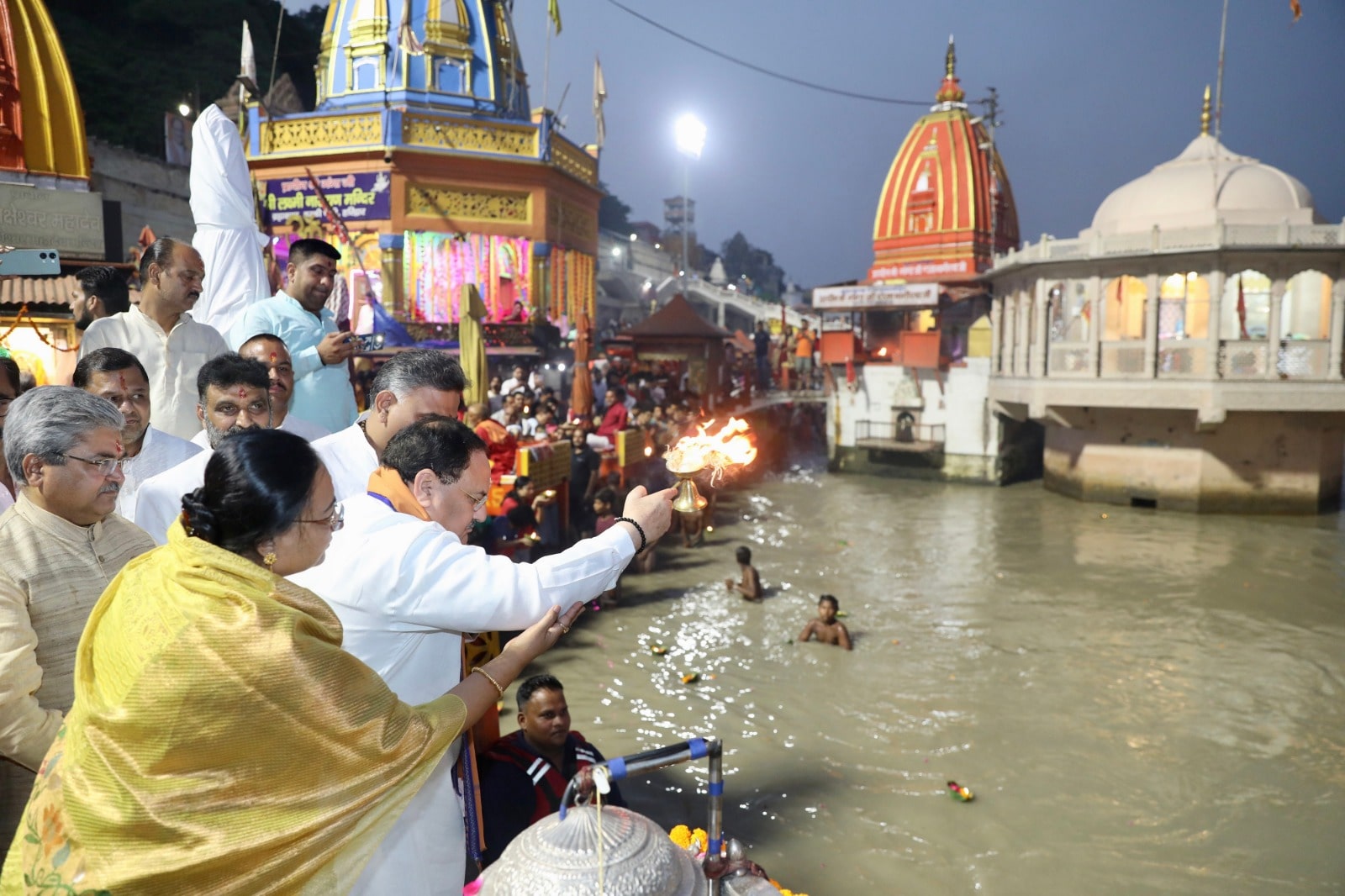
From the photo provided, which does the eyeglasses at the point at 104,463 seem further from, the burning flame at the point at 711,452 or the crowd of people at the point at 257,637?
the burning flame at the point at 711,452

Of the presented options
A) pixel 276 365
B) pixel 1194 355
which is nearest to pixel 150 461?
pixel 276 365

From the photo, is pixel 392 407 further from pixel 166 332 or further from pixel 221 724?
pixel 166 332

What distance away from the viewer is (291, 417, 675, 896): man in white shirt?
7.38ft

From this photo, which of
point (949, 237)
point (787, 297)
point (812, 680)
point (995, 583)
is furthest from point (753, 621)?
point (787, 297)

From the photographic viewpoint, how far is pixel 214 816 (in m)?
1.88

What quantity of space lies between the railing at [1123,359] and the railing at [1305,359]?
88.9 inches

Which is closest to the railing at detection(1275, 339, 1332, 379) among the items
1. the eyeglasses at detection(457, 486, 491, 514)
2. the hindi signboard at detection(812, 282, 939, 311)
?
the hindi signboard at detection(812, 282, 939, 311)

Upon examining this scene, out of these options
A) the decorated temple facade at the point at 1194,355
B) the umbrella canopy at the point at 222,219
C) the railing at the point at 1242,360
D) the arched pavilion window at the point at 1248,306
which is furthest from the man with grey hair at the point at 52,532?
the arched pavilion window at the point at 1248,306

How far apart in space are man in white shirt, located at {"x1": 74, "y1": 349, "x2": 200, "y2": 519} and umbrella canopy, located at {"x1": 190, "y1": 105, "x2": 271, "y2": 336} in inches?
73.7

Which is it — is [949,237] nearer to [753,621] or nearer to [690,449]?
[753,621]

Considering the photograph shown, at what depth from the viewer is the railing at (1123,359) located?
55.8 ft

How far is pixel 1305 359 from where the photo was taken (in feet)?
52.9

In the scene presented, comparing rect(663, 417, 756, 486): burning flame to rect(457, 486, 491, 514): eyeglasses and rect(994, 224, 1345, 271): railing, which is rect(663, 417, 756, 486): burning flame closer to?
rect(457, 486, 491, 514): eyeglasses

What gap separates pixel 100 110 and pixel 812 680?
74.5 ft
